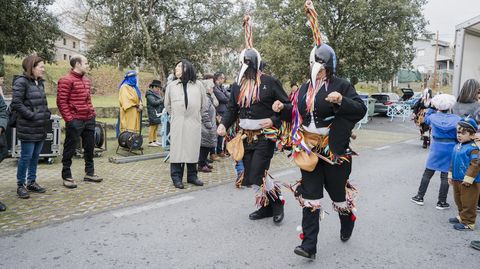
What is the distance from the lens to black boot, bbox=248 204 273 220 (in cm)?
476

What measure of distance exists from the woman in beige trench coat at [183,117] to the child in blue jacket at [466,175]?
3533 mm

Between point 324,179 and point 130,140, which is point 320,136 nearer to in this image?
point 324,179

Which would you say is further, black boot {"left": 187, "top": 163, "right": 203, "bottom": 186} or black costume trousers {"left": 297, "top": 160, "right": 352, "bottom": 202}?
black boot {"left": 187, "top": 163, "right": 203, "bottom": 186}

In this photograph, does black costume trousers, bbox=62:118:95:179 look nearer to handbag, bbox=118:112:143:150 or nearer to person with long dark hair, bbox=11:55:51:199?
person with long dark hair, bbox=11:55:51:199

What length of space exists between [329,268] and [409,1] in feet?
66.2

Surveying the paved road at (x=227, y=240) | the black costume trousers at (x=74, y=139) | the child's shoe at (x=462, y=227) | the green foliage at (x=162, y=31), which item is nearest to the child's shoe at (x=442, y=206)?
the paved road at (x=227, y=240)

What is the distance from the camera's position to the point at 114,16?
14.7 metres

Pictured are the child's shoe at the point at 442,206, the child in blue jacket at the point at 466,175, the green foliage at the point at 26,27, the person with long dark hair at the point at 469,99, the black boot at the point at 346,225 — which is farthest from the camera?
the green foliage at the point at 26,27

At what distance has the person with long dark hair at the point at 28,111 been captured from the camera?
17.0 feet

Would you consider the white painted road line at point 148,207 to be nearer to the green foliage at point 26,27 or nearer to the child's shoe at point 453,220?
the child's shoe at point 453,220

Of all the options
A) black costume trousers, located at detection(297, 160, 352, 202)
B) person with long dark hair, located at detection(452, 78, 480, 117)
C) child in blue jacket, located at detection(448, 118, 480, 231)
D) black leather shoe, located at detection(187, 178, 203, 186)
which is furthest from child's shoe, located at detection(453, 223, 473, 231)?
black leather shoe, located at detection(187, 178, 203, 186)

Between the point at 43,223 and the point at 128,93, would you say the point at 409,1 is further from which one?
the point at 43,223

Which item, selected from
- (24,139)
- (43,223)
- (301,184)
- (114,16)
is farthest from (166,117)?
(114,16)

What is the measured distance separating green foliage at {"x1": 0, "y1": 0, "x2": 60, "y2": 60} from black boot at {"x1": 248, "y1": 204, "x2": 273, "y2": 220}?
7.43 meters
